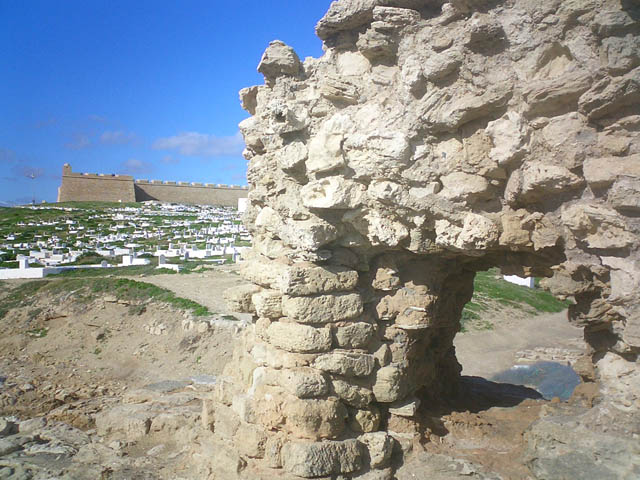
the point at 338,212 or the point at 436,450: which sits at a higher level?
the point at 338,212

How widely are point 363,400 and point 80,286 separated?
11728 millimetres

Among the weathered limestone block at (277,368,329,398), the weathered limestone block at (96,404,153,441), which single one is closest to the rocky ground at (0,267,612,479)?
the weathered limestone block at (96,404,153,441)

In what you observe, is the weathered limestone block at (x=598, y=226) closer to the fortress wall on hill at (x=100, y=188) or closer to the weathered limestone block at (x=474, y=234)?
the weathered limestone block at (x=474, y=234)

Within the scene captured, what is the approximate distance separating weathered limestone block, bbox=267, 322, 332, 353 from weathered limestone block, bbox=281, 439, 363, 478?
2.51 feet

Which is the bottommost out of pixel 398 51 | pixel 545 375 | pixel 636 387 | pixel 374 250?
pixel 545 375

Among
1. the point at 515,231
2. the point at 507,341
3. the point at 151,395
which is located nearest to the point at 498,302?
the point at 507,341

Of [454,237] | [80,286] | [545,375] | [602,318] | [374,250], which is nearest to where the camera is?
[602,318]

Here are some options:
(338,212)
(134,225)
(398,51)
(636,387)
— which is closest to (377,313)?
(338,212)

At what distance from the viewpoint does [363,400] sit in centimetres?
426

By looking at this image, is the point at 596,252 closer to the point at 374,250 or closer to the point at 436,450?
the point at 374,250

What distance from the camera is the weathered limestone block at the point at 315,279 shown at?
4.16 m

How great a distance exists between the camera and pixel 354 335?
4.26 m

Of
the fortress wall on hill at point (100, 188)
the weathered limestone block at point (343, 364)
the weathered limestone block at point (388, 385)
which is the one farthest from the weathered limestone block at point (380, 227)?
the fortress wall on hill at point (100, 188)

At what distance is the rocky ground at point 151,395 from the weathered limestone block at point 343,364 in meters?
0.74
